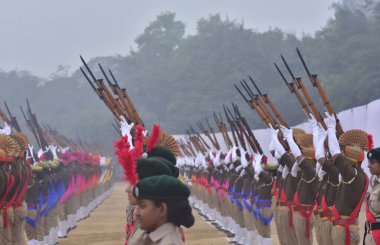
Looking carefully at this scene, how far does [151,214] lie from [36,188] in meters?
10.6

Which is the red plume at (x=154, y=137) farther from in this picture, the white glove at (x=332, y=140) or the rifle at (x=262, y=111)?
the rifle at (x=262, y=111)

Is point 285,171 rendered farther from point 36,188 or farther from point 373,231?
point 36,188

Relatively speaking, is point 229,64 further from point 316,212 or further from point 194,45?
point 316,212

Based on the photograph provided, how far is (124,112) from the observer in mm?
12984

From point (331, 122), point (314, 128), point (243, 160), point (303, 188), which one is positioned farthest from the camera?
point (243, 160)

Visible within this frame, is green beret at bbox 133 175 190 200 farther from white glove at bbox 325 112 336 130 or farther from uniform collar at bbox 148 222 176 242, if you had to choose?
white glove at bbox 325 112 336 130

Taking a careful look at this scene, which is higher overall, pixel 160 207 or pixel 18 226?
pixel 160 207

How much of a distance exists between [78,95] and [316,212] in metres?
87.0

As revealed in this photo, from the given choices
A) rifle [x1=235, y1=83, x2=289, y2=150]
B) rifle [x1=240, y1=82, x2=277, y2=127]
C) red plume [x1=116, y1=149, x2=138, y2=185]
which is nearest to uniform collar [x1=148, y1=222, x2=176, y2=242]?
red plume [x1=116, y1=149, x2=138, y2=185]

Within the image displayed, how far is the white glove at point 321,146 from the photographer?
925 centimetres

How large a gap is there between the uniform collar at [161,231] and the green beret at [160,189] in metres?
0.18

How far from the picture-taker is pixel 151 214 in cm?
466

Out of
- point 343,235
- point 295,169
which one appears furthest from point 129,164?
point 295,169

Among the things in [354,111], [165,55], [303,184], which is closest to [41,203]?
[303,184]
